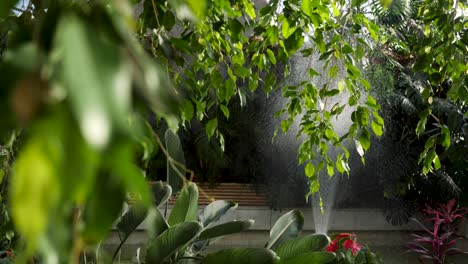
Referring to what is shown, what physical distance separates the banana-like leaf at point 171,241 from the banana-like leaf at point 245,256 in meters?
0.09

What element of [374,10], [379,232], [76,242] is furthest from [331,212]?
[76,242]

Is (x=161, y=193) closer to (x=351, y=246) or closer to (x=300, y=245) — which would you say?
(x=300, y=245)

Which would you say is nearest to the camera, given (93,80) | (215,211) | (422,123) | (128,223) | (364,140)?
(93,80)

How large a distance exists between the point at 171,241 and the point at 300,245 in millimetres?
394

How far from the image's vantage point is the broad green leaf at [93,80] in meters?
0.20

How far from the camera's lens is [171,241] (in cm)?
170

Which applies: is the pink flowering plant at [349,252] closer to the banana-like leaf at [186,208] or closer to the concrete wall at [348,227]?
the banana-like leaf at [186,208]

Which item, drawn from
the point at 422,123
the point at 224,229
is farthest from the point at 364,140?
the point at 224,229

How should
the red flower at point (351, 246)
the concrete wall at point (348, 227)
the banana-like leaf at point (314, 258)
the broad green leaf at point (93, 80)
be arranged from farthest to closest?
the concrete wall at point (348, 227), the red flower at point (351, 246), the banana-like leaf at point (314, 258), the broad green leaf at point (93, 80)

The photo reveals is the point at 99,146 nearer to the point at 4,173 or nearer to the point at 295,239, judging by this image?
the point at 4,173

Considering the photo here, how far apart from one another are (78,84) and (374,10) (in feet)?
21.8

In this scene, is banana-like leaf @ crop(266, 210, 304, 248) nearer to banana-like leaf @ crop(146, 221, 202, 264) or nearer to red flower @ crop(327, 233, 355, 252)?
red flower @ crop(327, 233, 355, 252)

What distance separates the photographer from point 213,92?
1.65m

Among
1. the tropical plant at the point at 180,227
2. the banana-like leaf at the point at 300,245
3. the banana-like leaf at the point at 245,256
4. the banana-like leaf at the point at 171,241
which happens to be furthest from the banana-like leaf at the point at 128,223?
the banana-like leaf at the point at 300,245
